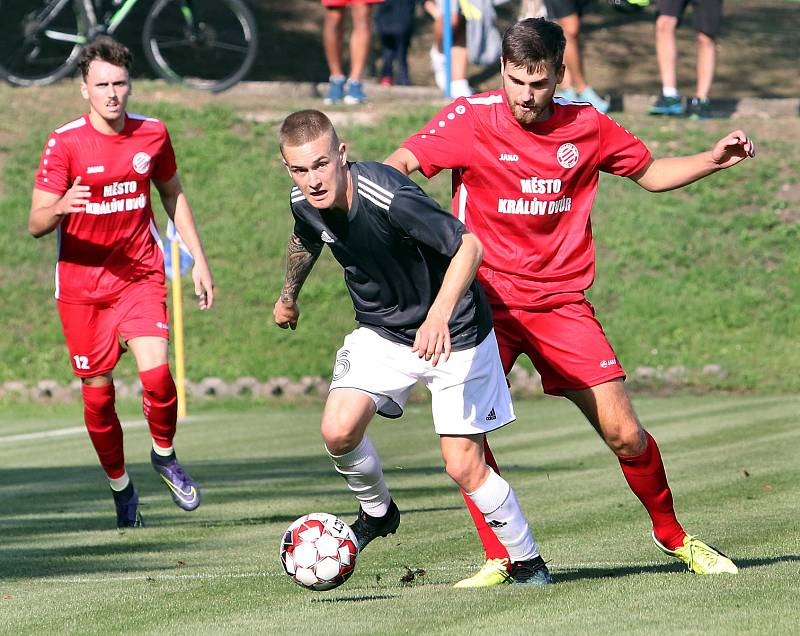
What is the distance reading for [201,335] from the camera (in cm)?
1998

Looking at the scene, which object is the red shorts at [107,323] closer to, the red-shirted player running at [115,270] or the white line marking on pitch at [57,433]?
the red-shirted player running at [115,270]

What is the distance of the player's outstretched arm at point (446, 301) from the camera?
598cm

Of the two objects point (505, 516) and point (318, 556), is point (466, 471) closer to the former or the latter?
point (505, 516)

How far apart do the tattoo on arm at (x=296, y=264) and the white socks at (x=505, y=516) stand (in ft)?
3.77

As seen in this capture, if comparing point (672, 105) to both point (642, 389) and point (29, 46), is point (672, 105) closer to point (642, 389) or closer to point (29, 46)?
point (642, 389)

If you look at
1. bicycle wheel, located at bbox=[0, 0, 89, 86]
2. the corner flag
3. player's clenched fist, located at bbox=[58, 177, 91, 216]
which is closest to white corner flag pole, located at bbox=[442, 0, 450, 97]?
bicycle wheel, located at bbox=[0, 0, 89, 86]

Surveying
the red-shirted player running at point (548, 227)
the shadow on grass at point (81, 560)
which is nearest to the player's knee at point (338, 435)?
the red-shirted player running at point (548, 227)

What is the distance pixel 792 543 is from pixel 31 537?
429cm

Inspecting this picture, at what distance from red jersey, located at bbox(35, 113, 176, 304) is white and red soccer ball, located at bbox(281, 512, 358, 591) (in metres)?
3.44

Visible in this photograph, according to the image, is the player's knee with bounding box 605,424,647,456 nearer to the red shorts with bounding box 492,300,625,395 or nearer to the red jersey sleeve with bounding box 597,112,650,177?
the red shorts with bounding box 492,300,625,395

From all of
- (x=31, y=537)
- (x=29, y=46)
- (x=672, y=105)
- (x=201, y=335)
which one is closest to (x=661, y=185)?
(x=31, y=537)

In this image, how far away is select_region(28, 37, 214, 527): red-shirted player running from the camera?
941 cm

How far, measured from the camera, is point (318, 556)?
6.53m

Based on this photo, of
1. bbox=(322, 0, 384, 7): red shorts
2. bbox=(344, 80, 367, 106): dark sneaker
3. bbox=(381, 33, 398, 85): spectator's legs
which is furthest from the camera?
bbox=(381, 33, 398, 85): spectator's legs
